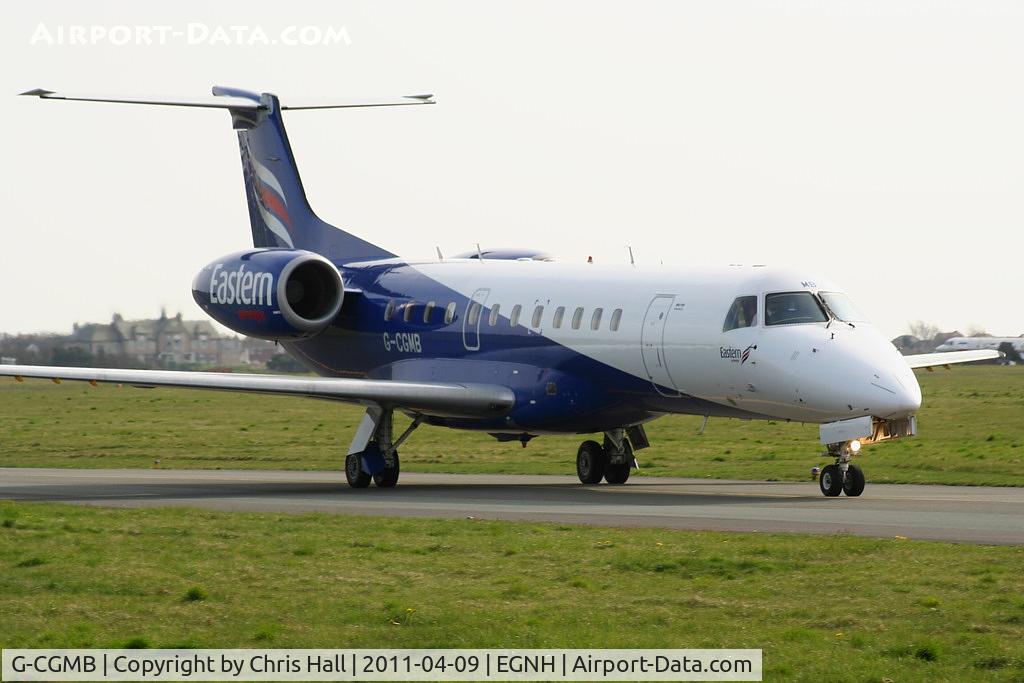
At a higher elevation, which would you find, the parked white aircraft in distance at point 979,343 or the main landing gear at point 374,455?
the parked white aircraft in distance at point 979,343

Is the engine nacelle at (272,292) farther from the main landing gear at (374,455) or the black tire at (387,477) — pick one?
the black tire at (387,477)

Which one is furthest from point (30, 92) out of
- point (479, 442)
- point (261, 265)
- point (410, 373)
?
point (479, 442)

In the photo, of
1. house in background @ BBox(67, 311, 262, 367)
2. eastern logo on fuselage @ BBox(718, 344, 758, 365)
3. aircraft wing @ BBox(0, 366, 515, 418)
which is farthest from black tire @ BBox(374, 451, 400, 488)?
house in background @ BBox(67, 311, 262, 367)

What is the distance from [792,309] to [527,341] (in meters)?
5.49

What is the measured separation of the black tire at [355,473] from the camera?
93.1 feet

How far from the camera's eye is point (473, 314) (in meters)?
29.6

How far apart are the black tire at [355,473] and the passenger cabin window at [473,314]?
10.1ft

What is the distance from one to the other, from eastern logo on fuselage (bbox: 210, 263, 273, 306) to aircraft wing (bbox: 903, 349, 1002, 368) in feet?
37.2

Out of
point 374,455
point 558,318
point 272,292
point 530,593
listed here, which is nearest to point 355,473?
point 374,455

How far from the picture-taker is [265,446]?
137 feet

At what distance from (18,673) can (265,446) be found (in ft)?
99.3

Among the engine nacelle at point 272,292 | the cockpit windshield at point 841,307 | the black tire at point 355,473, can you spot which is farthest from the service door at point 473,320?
the cockpit windshield at point 841,307

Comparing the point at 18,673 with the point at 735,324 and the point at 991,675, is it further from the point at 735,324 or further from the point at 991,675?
the point at 735,324

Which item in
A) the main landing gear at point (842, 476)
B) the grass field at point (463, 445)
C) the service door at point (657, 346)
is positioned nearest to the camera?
the main landing gear at point (842, 476)
